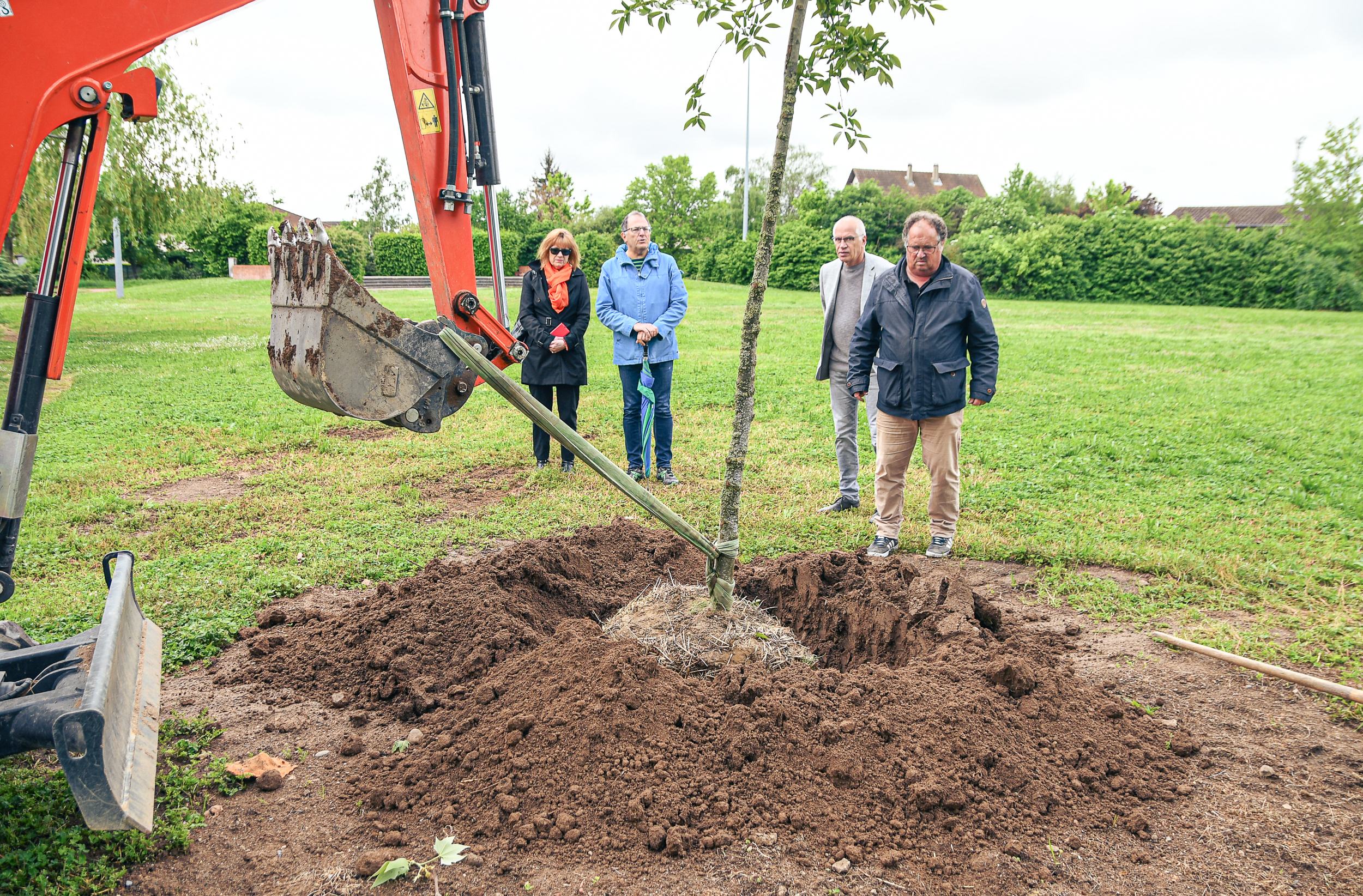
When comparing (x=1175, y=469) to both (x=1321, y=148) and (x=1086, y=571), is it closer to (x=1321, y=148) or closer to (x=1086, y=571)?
(x=1086, y=571)

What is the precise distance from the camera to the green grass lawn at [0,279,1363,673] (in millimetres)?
4730

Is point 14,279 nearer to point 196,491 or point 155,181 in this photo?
point 155,181

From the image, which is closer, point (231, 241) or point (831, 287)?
point (831, 287)

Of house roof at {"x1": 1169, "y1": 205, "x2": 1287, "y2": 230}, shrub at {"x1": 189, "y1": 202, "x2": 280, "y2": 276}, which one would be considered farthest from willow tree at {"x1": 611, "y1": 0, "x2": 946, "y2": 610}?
house roof at {"x1": 1169, "y1": 205, "x2": 1287, "y2": 230}

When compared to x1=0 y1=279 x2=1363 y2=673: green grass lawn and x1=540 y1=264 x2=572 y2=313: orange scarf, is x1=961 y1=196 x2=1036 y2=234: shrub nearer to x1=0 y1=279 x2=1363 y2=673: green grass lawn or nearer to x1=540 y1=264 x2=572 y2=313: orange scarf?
x1=0 y1=279 x2=1363 y2=673: green grass lawn

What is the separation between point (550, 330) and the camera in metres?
6.86

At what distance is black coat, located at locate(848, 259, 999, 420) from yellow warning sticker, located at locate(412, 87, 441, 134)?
124 inches

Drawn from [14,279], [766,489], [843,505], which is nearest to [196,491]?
[766,489]

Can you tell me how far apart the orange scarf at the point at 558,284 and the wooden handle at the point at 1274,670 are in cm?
491

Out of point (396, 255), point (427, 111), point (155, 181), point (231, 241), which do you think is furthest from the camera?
point (396, 255)

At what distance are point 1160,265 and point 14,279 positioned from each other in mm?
38977

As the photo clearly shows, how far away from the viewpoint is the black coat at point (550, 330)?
686 centimetres

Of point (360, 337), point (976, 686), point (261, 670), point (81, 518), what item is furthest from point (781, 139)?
point (81, 518)

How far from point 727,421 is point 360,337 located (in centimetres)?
689
